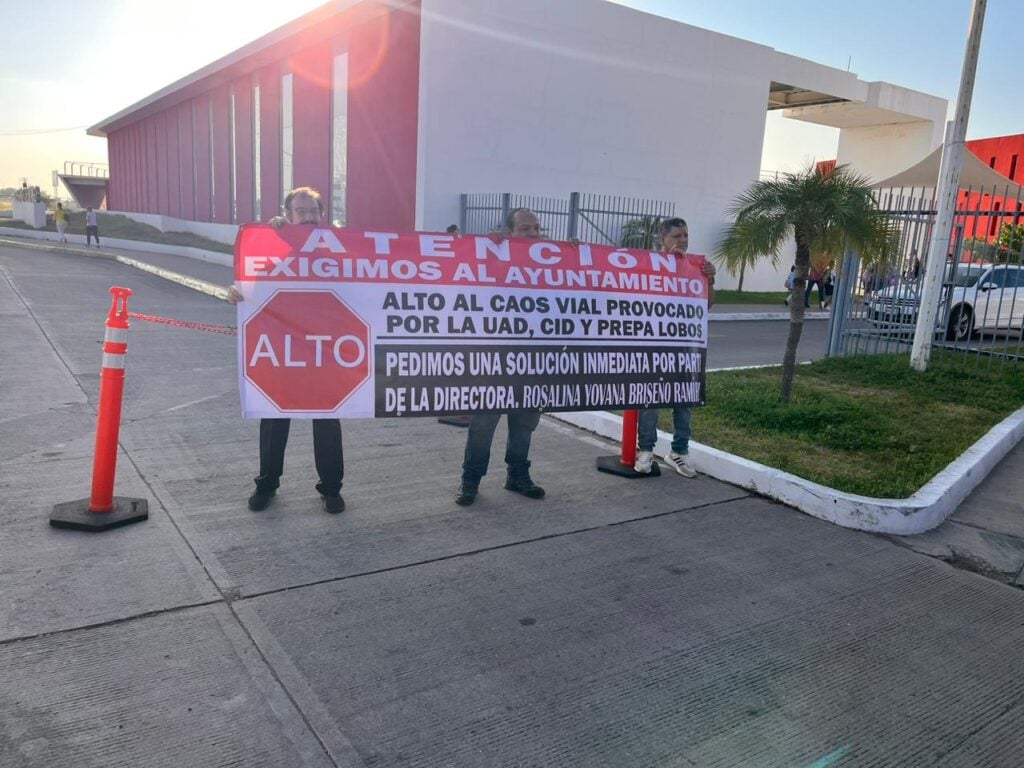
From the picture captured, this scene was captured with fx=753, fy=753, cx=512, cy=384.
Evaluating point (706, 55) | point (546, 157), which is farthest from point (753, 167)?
point (546, 157)

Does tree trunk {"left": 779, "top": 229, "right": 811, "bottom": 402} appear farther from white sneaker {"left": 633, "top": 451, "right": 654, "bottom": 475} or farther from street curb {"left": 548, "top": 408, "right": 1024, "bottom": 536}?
white sneaker {"left": 633, "top": 451, "right": 654, "bottom": 475}

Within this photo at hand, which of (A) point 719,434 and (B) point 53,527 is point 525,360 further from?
(B) point 53,527

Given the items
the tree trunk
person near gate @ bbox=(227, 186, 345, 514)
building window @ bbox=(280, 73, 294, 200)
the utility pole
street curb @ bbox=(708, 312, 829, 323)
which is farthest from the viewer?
building window @ bbox=(280, 73, 294, 200)

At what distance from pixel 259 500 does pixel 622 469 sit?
257 cm

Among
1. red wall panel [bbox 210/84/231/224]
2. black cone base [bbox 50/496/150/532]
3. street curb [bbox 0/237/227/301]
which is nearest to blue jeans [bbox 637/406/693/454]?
black cone base [bbox 50/496/150/532]

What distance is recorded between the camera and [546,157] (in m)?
20.6

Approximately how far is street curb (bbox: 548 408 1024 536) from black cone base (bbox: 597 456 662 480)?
0.45m

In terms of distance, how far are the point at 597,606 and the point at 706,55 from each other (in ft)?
77.5

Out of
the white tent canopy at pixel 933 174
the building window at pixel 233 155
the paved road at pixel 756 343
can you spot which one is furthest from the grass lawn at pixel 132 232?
the white tent canopy at pixel 933 174

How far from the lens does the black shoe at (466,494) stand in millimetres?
4797

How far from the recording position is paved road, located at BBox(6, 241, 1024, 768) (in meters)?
2.61

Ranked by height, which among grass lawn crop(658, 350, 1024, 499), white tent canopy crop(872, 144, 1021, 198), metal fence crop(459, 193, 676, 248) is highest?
white tent canopy crop(872, 144, 1021, 198)

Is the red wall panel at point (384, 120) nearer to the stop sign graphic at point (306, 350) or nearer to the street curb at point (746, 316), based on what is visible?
the street curb at point (746, 316)

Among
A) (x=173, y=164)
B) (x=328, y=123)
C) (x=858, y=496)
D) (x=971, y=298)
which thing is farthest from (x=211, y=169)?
(x=858, y=496)
